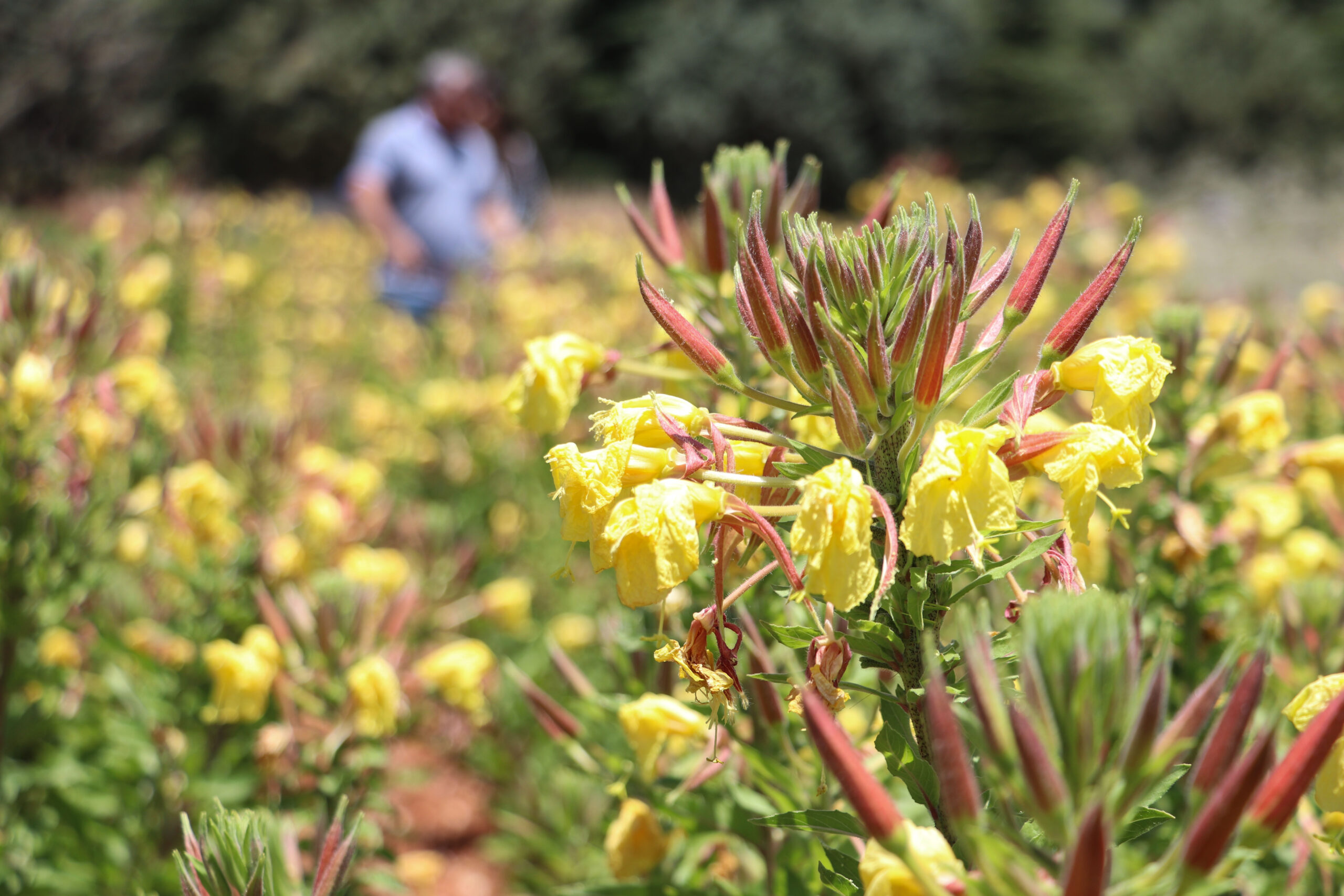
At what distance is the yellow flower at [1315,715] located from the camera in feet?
2.32

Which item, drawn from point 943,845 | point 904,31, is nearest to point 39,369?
point 943,845

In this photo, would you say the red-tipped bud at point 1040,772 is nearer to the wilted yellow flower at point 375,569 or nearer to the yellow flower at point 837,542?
the yellow flower at point 837,542

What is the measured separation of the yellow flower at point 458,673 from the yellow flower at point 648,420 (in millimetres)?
1033

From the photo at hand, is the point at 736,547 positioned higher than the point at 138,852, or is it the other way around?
the point at 736,547

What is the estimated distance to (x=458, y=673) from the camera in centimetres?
172

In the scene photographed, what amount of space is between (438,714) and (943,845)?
2269mm

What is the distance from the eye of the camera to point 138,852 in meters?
1.68

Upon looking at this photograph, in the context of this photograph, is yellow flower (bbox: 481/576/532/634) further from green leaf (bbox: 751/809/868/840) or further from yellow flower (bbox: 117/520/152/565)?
green leaf (bbox: 751/809/868/840)

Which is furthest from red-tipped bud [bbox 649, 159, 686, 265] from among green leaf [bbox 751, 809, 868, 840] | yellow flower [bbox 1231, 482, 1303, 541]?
yellow flower [bbox 1231, 482, 1303, 541]

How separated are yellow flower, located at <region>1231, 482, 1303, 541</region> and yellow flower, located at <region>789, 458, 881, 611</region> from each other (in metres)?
1.19

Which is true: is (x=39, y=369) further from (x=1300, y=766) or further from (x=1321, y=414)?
(x=1321, y=414)

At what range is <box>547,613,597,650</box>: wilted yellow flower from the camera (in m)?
2.74

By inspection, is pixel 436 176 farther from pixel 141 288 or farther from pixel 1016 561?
pixel 1016 561

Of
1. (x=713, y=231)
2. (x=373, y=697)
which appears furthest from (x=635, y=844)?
(x=713, y=231)
